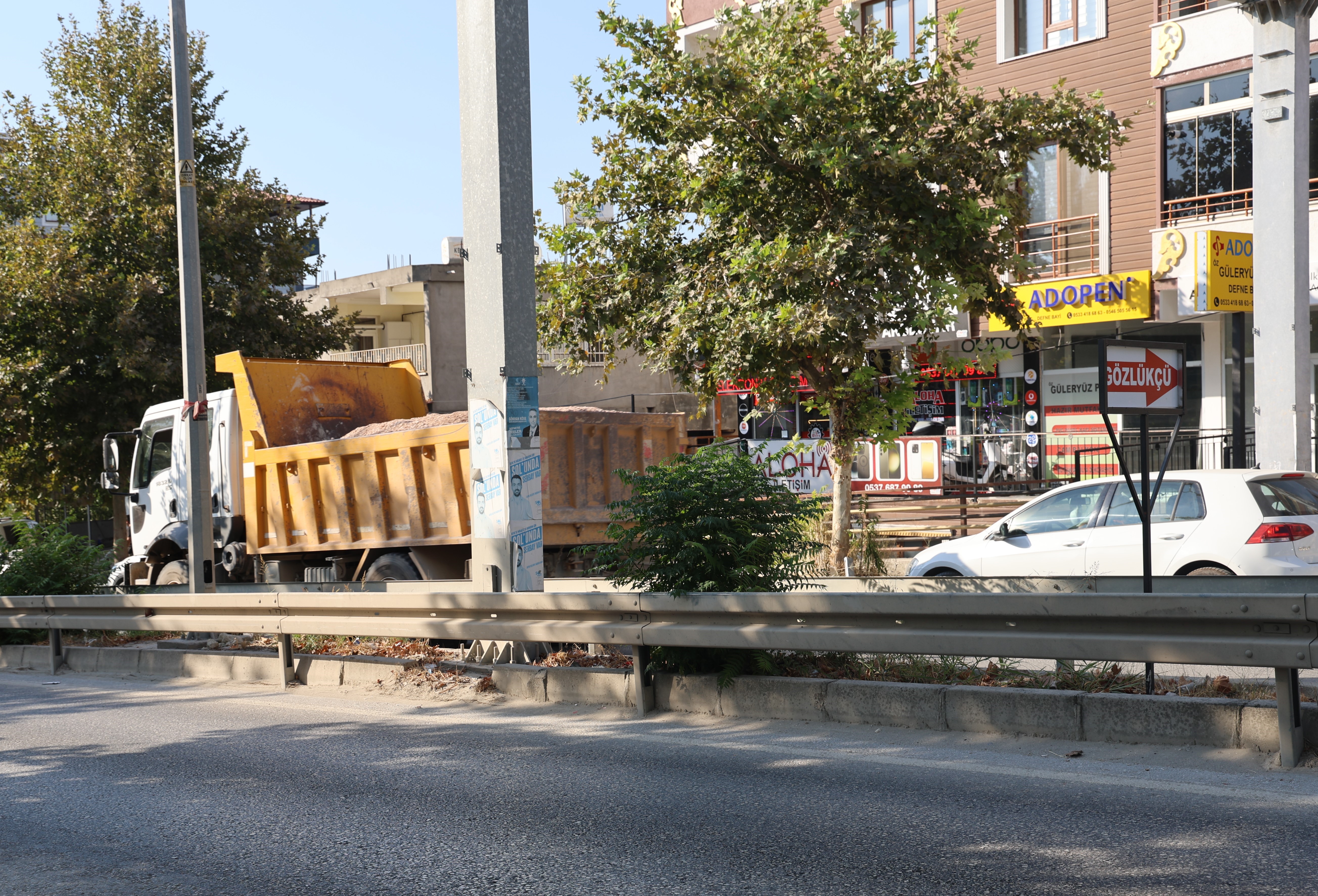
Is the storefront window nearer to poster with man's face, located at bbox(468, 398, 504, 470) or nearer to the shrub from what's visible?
poster with man's face, located at bbox(468, 398, 504, 470)

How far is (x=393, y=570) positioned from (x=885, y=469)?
409 inches

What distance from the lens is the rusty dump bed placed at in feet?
39.8

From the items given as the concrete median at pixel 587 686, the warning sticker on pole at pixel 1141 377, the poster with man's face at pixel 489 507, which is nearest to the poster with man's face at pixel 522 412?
the poster with man's face at pixel 489 507

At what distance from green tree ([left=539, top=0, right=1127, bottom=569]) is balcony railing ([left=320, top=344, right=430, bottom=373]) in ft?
57.2

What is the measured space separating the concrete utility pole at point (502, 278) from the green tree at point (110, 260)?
12.1 metres

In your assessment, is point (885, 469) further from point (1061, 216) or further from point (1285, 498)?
point (1285, 498)

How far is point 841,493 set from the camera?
1451 cm

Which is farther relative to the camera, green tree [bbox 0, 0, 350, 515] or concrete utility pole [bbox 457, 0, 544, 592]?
green tree [bbox 0, 0, 350, 515]

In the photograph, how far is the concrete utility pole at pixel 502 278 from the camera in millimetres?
9172

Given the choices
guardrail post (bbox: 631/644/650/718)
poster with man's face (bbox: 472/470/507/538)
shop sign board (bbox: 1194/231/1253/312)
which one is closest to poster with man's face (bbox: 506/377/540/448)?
poster with man's face (bbox: 472/470/507/538)

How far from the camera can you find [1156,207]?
2038 cm

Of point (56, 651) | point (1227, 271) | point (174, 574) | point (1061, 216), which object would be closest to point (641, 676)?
point (56, 651)

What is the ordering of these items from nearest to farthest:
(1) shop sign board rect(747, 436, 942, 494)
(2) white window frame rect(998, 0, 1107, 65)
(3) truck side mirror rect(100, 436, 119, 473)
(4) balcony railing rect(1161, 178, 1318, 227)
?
(3) truck side mirror rect(100, 436, 119, 473), (1) shop sign board rect(747, 436, 942, 494), (4) balcony railing rect(1161, 178, 1318, 227), (2) white window frame rect(998, 0, 1107, 65)

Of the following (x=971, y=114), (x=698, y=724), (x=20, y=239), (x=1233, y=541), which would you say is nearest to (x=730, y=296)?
(x=971, y=114)
